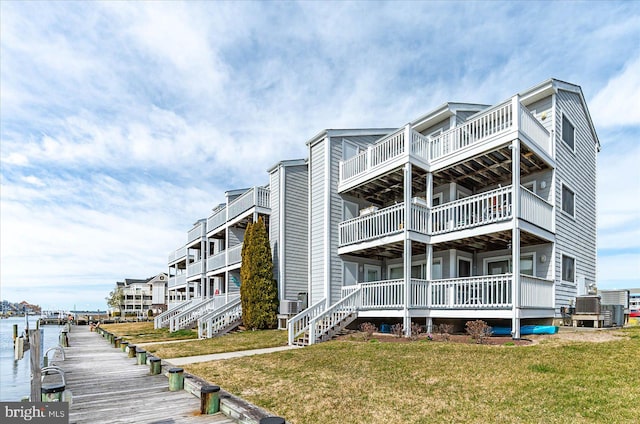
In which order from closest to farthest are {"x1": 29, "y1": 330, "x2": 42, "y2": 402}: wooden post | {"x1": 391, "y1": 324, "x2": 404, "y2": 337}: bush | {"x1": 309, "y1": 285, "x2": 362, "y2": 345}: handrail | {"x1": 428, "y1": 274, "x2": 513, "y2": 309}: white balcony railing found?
{"x1": 29, "y1": 330, "x2": 42, "y2": 402}: wooden post → {"x1": 428, "y1": 274, "x2": 513, "y2": 309}: white balcony railing → {"x1": 309, "y1": 285, "x2": 362, "y2": 345}: handrail → {"x1": 391, "y1": 324, "x2": 404, "y2": 337}: bush

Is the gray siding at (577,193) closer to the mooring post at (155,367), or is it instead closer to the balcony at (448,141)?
the balcony at (448,141)

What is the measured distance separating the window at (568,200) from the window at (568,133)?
5.73 feet

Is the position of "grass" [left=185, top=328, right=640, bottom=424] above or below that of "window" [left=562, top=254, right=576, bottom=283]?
below

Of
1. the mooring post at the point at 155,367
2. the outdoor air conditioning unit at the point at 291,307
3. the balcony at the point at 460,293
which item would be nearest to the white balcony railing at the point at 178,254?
the outdoor air conditioning unit at the point at 291,307

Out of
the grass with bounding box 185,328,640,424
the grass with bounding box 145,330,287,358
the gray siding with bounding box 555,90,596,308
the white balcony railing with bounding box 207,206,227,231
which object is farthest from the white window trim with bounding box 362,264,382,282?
the white balcony railing with bounding box 207,206,227,231

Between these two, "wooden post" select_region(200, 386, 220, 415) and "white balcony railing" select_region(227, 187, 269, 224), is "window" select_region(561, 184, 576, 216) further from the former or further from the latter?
"wooden post" select_region(200, 386, 220, 415)

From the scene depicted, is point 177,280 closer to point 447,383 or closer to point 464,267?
point 464,267

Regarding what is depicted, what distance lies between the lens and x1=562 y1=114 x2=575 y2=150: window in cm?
1497

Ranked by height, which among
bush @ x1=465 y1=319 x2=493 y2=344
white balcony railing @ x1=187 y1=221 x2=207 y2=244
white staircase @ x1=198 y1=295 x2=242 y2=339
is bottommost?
white staircase @ x1=198 y1=295 x2=242 y2=339

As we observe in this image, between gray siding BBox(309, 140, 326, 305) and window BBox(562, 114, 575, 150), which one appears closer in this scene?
window BBox(562, 114, 575, 150)

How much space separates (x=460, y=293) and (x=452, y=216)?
2.67m

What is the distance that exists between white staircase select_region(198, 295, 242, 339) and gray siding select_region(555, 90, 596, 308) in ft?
44.6

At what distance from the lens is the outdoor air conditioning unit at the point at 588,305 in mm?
13216

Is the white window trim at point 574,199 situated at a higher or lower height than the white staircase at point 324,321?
higher
